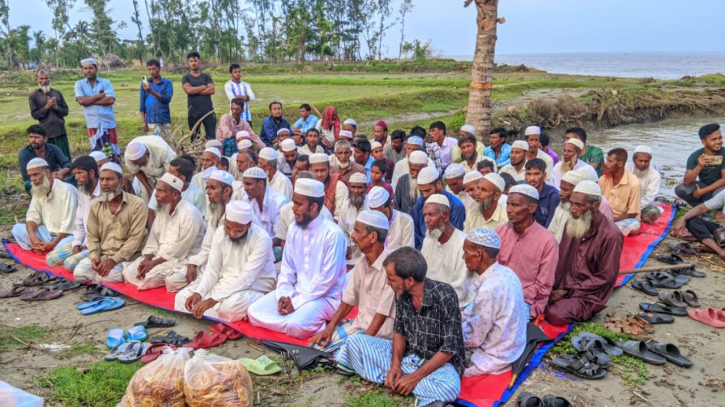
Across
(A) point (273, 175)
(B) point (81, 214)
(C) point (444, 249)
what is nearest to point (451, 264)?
(C) point (444, 249)

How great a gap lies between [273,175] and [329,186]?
819 millimetres

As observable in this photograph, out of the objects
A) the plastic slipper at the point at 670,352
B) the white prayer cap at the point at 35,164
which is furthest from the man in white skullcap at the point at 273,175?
the plastic slipper at the point at 670,352

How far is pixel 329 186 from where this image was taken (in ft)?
21.7

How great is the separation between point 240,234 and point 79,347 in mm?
1569

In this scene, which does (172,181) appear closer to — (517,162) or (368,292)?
(368,292)

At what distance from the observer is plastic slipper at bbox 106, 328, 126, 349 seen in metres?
4.32

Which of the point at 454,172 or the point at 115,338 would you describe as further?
the point at 454,172

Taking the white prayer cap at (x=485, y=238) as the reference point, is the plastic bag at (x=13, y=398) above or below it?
below

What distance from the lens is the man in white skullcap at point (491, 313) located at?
3525 mm

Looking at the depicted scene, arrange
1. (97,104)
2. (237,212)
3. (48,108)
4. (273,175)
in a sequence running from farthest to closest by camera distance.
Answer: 1. (97,104)
2. (48,108)
3. (273,175)
4. (237,212)

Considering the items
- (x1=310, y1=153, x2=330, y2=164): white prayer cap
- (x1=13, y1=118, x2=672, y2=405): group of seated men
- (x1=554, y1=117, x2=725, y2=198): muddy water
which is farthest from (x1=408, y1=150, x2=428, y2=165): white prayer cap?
(x1=554, y1=117, x2=725, y2=198): muddy water

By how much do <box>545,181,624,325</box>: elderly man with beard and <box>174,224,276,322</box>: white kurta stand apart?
8.56 ft

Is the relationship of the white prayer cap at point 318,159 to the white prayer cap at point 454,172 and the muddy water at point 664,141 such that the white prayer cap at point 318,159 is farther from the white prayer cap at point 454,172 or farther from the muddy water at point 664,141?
the muddy water at point 664,141

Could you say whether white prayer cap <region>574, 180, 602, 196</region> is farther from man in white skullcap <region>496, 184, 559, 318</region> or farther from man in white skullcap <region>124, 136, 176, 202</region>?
man in white skullcap <region>124, 136, 176, 202</region>
